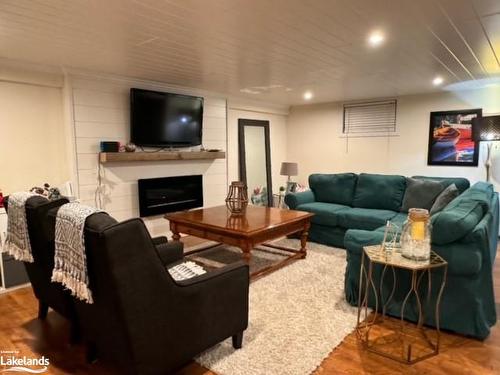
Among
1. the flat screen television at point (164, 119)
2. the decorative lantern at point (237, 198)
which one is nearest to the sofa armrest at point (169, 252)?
the decorative lantern at point (237, 198)

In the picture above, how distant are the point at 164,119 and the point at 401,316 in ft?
12.1

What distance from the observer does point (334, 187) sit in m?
5.14

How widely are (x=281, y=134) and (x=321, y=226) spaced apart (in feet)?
9.98

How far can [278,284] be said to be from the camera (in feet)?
10.9

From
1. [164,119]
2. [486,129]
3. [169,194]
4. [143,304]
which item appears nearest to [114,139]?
[164,119]

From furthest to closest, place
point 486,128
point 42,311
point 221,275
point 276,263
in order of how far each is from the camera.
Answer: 1. point 486,128
2. point 276,263
3. point 42,311
4. point 221,275

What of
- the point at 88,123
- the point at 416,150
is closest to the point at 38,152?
the point at 88,123

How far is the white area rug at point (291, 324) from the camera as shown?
2.13 meters

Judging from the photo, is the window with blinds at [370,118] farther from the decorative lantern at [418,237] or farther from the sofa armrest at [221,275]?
the sofa armrest at [221,275]

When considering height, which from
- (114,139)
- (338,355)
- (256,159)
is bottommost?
(338,355)

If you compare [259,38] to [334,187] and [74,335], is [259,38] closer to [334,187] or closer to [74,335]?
Result: [74,335]

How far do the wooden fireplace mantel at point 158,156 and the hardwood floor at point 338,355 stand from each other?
2004 millimetres

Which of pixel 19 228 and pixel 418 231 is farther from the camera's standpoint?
pixel 19 228

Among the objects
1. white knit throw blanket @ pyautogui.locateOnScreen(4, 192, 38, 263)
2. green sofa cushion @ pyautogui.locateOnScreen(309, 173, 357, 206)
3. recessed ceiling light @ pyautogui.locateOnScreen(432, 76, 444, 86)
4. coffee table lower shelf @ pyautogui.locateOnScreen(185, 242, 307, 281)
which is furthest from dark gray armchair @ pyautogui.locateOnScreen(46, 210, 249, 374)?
recessed ceiling light @ pyautogui.locateOnScreen(432, 76, 444, 86)
